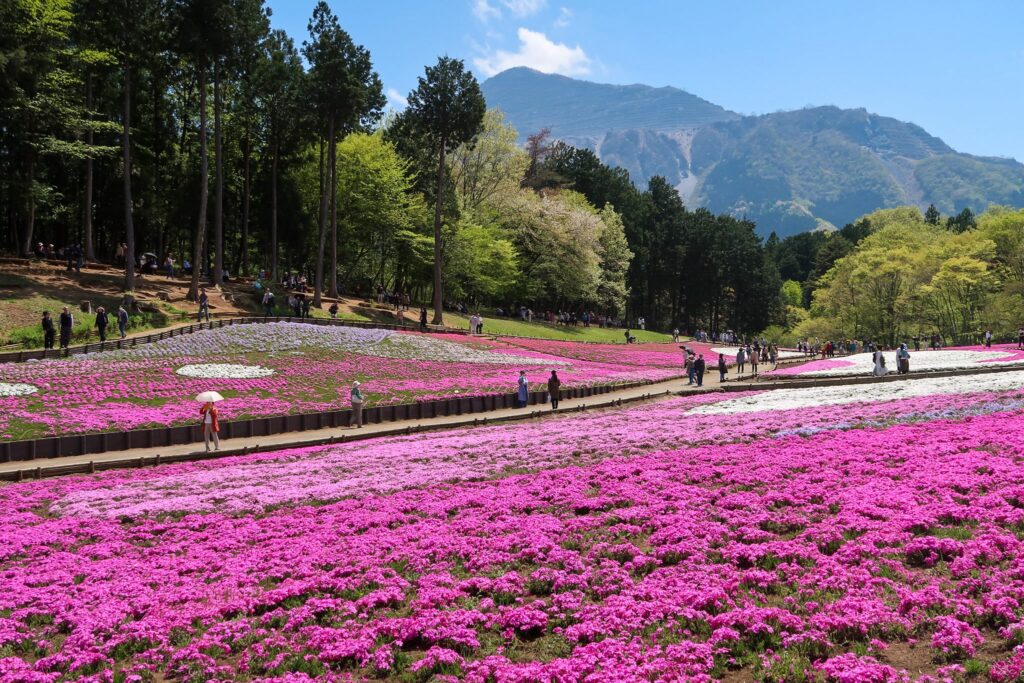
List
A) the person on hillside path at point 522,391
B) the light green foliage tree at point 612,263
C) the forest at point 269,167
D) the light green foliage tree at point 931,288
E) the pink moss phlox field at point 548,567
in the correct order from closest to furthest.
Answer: the pink moss phlox field at point 548,567, the person on hillside path at point 522,391, the forest at point 269,167, the light green foliage tree at point 931,288, the light green foliage tree at point 612,263

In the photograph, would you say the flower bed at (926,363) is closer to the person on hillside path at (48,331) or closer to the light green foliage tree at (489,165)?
the person on hillside path at (48,331)

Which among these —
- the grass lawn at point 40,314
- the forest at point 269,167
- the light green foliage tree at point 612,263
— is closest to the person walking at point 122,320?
the grass lawn at point 40,314

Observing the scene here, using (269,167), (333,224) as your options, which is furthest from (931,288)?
(269,167)

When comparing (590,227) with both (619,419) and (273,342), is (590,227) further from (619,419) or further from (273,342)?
(619,419)

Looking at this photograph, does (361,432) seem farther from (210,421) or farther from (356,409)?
(210,421)

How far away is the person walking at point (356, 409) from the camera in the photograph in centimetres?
3173

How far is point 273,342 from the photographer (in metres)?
46.7

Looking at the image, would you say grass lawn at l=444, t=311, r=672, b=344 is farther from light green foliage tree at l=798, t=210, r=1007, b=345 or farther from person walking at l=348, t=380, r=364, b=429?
person walking at l=348, t=380, r=364, b=429

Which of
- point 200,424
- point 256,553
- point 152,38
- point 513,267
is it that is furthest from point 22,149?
point 256,553

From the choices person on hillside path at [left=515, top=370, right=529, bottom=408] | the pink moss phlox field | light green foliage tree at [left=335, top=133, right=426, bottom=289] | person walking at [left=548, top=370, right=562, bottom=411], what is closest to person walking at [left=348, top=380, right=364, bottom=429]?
person on hillside path at [left=515, top=370, right=529, bottom=408]

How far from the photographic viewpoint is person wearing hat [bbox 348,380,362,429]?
31.7 metres

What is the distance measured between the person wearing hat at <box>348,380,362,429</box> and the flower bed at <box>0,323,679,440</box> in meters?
2.27

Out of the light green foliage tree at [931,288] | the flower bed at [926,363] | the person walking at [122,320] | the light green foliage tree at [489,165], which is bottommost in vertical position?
the flower bed at [926,363]

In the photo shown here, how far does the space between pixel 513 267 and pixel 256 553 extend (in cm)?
7676
